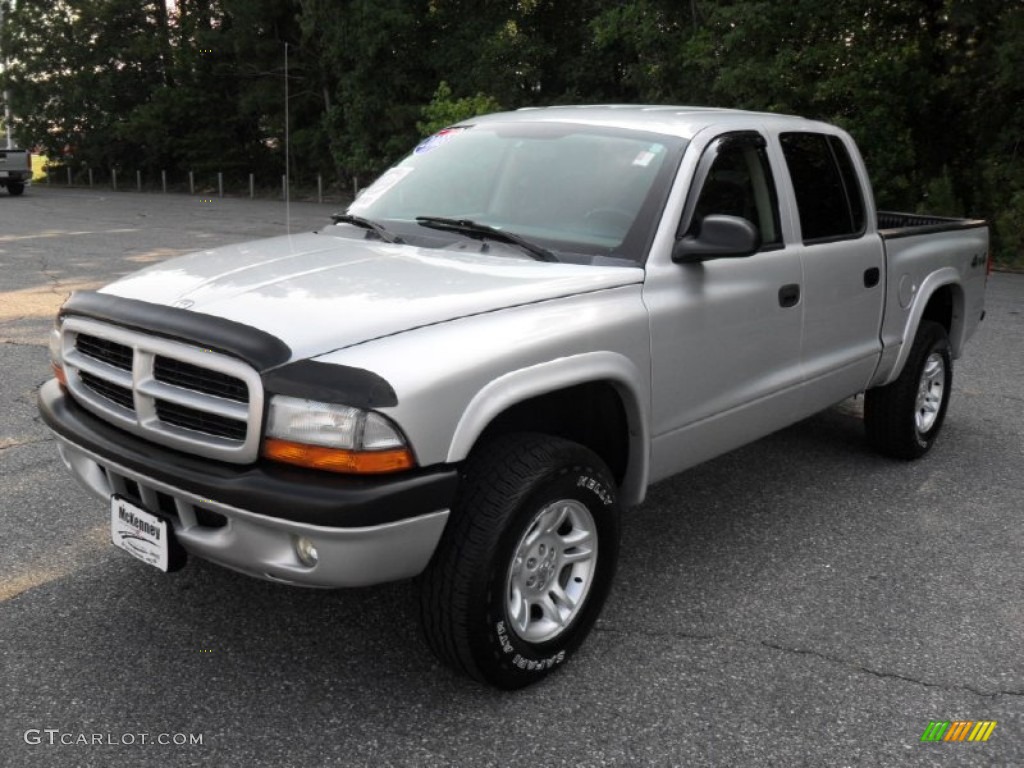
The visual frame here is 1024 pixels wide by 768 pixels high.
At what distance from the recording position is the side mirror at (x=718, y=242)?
3.39 metres

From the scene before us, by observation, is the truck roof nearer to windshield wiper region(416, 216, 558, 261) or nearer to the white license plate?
windshield wiper region(416, 216, 558, 261)

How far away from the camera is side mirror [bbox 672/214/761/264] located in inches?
133

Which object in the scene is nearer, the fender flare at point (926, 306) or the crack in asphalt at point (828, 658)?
the crack in asphalt at point (828, 658)

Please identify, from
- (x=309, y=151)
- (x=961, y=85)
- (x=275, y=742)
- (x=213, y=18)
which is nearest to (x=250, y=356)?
(x=275, y=742)

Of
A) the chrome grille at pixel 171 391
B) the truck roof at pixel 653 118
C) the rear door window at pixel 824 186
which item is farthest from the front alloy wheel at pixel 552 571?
the rear door window at pixel 824 186

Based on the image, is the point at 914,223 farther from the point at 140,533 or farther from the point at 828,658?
the point at 140,533

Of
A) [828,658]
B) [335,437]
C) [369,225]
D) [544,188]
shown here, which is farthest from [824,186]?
[335,437]

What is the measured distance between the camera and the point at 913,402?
5.21 metres

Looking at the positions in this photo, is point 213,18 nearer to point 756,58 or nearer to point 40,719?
point 756,58

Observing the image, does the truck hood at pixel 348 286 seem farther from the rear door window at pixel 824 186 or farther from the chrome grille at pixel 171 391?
the rear door window at pixel 824 186

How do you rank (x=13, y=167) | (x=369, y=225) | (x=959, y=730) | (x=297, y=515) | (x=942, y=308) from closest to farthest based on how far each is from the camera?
(x=297, y=515), (x=959, y=730), (x=369, y=225), (x=942, y=308), (x=13, y=167)

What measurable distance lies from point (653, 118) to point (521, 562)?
1.99m

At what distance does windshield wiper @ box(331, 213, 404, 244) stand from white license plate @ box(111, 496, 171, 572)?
141 cm

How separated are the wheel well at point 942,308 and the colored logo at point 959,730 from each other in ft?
10.0
